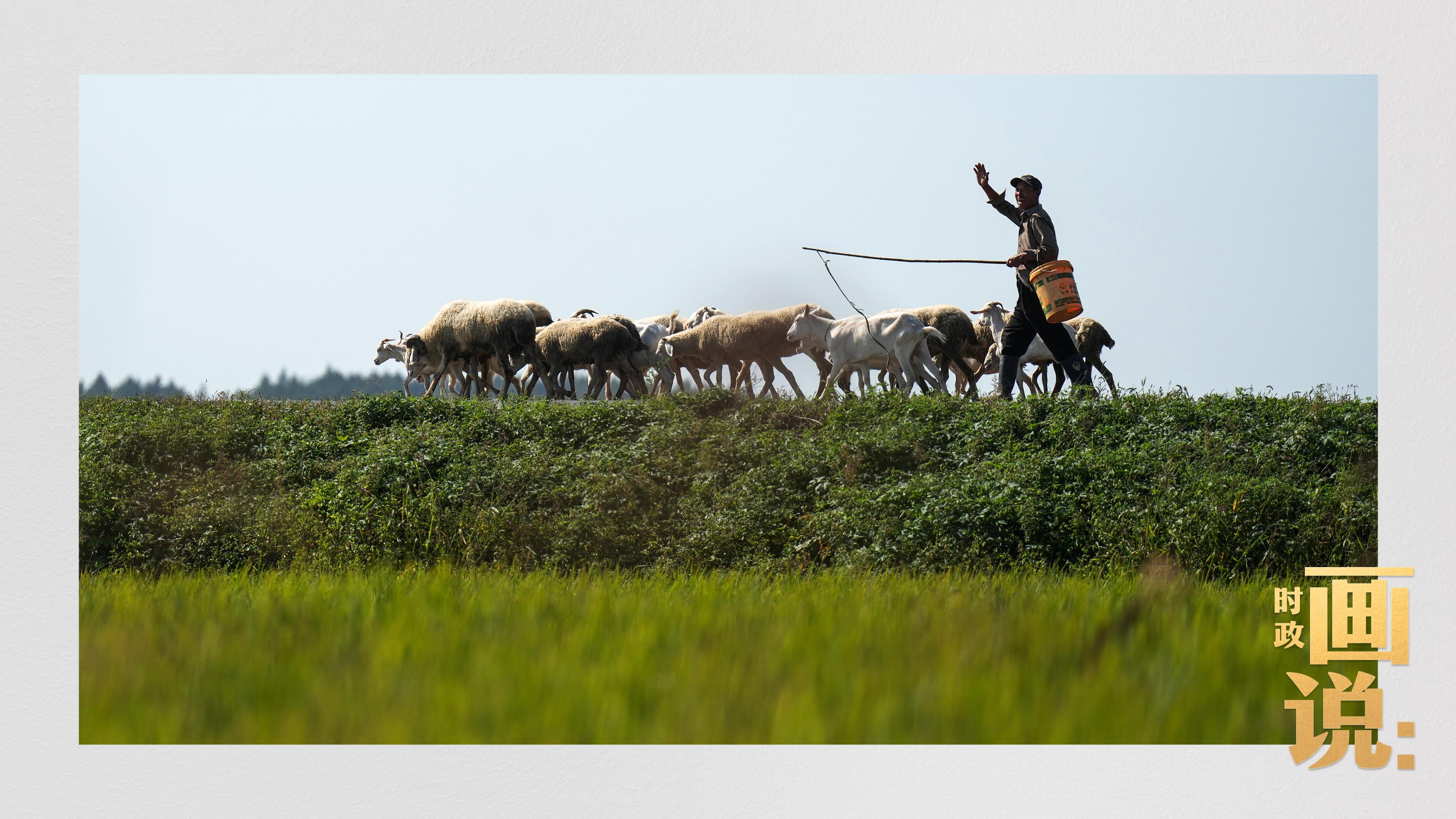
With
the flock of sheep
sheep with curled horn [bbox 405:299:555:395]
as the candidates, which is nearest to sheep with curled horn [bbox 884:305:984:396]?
the flock of sheep

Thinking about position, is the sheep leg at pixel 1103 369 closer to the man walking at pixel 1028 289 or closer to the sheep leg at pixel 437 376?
the man walking at pixel 1028 289

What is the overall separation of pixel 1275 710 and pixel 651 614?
8.16 feet

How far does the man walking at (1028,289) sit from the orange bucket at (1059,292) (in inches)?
10.0

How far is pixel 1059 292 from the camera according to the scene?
7715 millimetres

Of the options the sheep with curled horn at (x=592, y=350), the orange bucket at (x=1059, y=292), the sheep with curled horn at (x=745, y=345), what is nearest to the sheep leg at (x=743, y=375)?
the sheep with curled horn at (x=745, y=345)

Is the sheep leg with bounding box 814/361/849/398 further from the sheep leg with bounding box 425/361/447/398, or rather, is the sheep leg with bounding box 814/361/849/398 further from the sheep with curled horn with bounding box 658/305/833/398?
the sheep leg with bounding box 425/361/447/398

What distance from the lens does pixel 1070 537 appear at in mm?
6809

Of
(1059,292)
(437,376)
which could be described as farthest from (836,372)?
(437,376)

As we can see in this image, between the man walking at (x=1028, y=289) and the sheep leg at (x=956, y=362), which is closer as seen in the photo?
the man walking at (x=1028, y=289)

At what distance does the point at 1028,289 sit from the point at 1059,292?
1281mm

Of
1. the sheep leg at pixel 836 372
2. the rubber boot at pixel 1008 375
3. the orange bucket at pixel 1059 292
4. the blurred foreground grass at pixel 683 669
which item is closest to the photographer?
the blurred foreground grass at pixel 683 669

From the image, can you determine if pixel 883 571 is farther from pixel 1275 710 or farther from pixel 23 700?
pixel 23 700

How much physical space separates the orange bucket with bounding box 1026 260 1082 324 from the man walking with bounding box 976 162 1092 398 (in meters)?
0.25

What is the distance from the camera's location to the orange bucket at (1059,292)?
25.3ft
